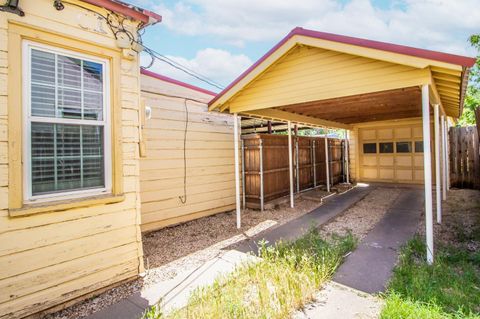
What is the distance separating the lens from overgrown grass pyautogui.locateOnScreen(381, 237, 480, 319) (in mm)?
2455

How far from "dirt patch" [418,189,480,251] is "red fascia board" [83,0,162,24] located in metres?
5.75

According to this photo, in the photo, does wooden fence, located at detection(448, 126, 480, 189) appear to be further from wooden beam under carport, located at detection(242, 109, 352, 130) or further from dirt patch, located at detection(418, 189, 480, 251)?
wooden beam under carport, located at detection(242, 109, 352, 130)

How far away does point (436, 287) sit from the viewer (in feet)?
9.55

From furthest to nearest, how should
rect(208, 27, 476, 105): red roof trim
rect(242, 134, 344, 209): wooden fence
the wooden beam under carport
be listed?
rect(242, 134, 344, 209): wooden fence
the wooden beam under carport
rect(208, 27, 476, 105): red roof trim

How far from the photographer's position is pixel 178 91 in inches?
236

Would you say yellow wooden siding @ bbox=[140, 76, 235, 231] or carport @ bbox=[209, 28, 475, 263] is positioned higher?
carport @ bbox=[209, 28, 475, 263]

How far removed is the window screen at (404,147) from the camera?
1073cm

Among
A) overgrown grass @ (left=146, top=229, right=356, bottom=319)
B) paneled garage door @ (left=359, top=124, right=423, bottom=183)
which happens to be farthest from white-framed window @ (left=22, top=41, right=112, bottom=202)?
paneled garage door @ (left=359, top=124, right=423, bottom=183)

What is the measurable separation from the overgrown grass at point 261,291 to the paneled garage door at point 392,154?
8949 millimetres

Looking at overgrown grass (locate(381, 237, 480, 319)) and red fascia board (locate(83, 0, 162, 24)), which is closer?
overgrown grass (locate(381, 237, 480, 319))

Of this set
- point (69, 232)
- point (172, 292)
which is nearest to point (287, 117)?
point (172, 292)

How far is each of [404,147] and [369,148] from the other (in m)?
1.36

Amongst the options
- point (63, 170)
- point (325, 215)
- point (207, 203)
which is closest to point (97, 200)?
point (63, 170)

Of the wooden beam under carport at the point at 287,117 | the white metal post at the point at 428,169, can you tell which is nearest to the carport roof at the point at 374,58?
the white metal post at the point at 428,169
